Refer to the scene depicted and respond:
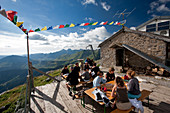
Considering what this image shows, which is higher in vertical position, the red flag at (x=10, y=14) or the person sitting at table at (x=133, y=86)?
the red flag at (x=10, y=14)

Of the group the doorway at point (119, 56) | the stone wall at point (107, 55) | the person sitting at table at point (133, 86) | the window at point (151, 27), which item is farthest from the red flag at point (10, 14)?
the window at point (151, 27)

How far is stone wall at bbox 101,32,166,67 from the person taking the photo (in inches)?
287

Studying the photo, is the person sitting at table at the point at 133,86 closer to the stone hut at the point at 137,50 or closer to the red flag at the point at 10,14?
the stone hut at the point at 137,50

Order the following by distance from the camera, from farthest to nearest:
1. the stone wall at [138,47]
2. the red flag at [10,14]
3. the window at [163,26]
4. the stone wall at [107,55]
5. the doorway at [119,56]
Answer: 1. the window at [163,26]
2. the stone wall at [107,55]
3. the doorway at [119,56]
4. the stone wall at [138,47]
5. the red flag at [10,14]

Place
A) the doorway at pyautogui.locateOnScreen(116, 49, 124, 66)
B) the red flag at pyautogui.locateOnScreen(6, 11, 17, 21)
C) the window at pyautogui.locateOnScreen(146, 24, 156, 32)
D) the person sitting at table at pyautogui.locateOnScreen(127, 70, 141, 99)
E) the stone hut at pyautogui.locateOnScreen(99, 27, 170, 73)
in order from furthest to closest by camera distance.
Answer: the window at pyautogui.locateOnScreen(146, 24, 156, 32)
the doorway at pyautogui.locateOnScreen(116, 49, 124, 66)
the stone hut at pyautogui.locateOnScreen(99, 27, 170, 73)
the red flag at pyautogui.locateOnScreen(6, 11, 17, 21)
the person sitting at table at pyautogui.locateOnScreen(127, 70, 141, 99)

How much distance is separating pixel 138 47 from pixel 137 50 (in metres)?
0.38

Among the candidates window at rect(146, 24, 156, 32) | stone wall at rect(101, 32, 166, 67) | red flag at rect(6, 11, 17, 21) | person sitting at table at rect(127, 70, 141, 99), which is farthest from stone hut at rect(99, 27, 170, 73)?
window at rect(146, 24, 156, 32)

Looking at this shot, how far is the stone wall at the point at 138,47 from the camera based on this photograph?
287 inches

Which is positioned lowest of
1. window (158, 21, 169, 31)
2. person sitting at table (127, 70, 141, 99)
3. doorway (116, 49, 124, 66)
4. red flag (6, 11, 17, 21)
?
person sitting at table (127, 70, 141, 99)

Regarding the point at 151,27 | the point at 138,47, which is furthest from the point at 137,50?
the point at 151,27

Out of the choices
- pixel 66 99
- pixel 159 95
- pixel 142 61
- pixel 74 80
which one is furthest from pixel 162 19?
Result: pixel 66 99

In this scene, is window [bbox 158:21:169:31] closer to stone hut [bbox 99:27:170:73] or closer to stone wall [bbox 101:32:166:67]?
stone hut [bbox 99:27:170:73]

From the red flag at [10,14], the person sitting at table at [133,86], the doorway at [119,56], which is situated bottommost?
the person sitting at table at [133,86]

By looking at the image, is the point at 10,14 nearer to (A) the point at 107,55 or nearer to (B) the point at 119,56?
(A) the point at 107,55
